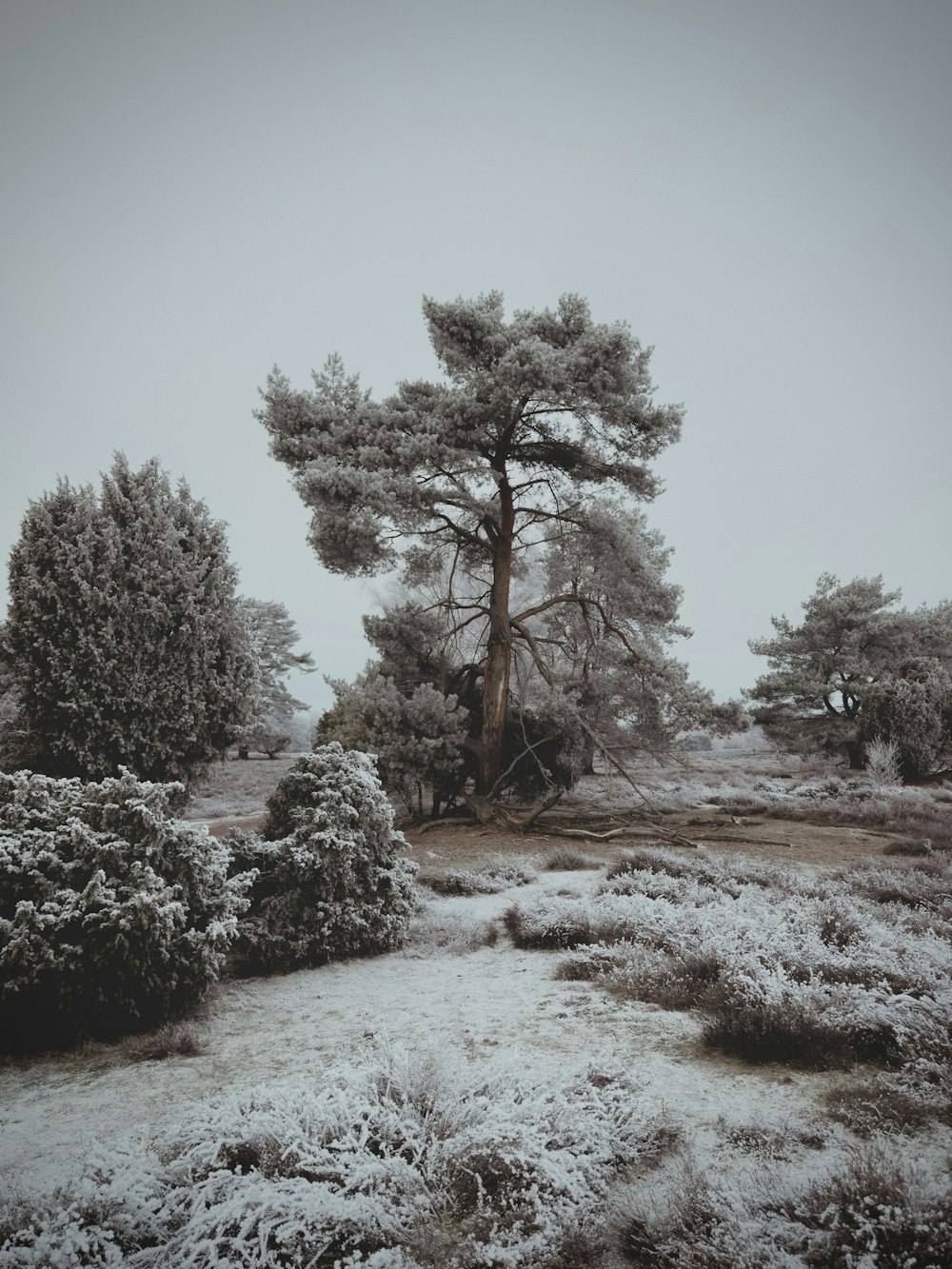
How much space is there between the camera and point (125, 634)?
594cm

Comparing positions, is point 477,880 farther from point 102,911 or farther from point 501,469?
point 501,469

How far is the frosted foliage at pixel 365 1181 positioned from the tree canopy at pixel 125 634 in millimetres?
3935

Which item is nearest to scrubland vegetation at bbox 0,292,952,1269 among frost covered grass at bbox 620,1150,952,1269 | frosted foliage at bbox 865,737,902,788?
frost covered grass at bbox 620,1150,952,1269

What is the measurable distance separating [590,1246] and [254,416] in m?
13.1

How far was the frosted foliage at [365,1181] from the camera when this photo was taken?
6.13ft

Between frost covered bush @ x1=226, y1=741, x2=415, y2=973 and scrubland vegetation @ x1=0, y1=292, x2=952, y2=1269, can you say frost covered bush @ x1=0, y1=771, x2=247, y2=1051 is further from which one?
frost covered bush @ x1=226, y1=741, x2=415, y2=973

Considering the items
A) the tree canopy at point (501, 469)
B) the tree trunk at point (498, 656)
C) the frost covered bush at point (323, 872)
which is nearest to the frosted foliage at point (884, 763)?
the tree canopy at point (501, 469)

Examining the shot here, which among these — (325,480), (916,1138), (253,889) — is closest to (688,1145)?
(916,1138)

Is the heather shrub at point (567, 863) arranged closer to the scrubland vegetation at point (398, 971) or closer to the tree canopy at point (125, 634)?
the scrubland vegetation at point (398, 971)

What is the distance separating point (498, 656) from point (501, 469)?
400 cm

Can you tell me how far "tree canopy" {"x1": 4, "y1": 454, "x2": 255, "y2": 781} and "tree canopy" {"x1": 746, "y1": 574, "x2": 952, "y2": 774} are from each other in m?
21.9

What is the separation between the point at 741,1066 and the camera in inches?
117

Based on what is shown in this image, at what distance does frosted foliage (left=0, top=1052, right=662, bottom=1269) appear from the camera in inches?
73.6

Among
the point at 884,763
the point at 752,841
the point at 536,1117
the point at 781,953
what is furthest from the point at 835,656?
the point at 536,1117
